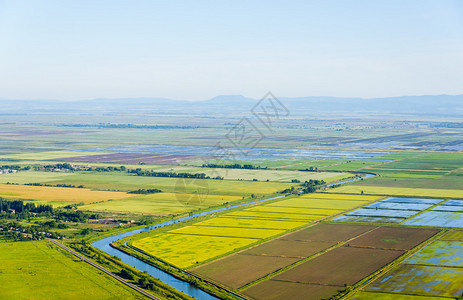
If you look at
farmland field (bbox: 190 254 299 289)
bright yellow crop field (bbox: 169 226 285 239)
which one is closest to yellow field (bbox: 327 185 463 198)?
bright yellow crop field (bbox: 169 226 285 239)

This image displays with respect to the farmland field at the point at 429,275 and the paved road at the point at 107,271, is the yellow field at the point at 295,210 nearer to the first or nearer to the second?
the farmland field at the point at 429,275

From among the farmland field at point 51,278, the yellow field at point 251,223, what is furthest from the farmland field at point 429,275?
the farmland field at point 51,278

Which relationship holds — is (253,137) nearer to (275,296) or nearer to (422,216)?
(422,216)

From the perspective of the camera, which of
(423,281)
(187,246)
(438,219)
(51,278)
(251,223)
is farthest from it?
(438,219)

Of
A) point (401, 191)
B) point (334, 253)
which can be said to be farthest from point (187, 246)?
point (401, 191)

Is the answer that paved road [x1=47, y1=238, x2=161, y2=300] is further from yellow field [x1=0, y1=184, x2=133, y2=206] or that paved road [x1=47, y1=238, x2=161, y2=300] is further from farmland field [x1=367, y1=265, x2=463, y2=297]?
yellow field [x1=0, y1=184, x2=133, y2=206]

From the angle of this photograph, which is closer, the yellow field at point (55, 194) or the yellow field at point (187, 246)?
the yellow field at point (187, 246)

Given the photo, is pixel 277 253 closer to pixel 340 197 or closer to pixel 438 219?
pixel 438 219
